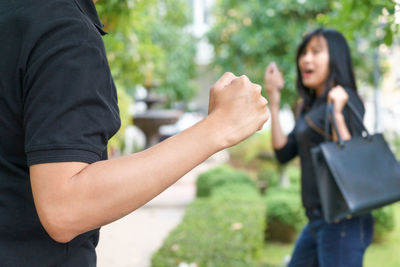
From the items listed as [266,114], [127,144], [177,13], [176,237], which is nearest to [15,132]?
[266,114]

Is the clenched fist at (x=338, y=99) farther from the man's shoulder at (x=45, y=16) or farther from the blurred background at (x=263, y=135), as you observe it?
the man's shoulder at (x=45, y=16)

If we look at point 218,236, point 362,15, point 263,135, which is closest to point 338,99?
point 362,15

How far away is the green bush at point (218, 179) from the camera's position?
7.27 m

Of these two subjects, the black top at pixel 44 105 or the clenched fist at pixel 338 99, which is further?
the clenched fist at pixel 338 99

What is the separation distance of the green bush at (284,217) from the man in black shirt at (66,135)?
494cm

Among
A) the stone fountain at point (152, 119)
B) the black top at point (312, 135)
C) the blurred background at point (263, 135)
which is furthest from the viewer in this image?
the stone fountain at point (152, 119)

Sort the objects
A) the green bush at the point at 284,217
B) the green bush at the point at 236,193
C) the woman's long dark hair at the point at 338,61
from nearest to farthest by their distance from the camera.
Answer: the woman's long dark hair at the point at 338,61, the green bush at the point at 284,217, the green bush at the point at 236,193

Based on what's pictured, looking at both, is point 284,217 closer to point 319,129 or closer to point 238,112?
point 319,129

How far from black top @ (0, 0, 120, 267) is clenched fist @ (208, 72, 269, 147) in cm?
21

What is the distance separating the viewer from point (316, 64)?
2.50 meters

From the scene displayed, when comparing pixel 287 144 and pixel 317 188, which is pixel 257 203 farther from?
pixel 317 188

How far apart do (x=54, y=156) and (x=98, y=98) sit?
130 millimetres

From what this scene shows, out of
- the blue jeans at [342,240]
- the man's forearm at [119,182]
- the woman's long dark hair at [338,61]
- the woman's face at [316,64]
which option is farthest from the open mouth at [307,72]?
the man's forearm at [119,182]

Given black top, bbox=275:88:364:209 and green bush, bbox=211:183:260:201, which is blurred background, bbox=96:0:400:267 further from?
black top, bbox=275:88:364:209
